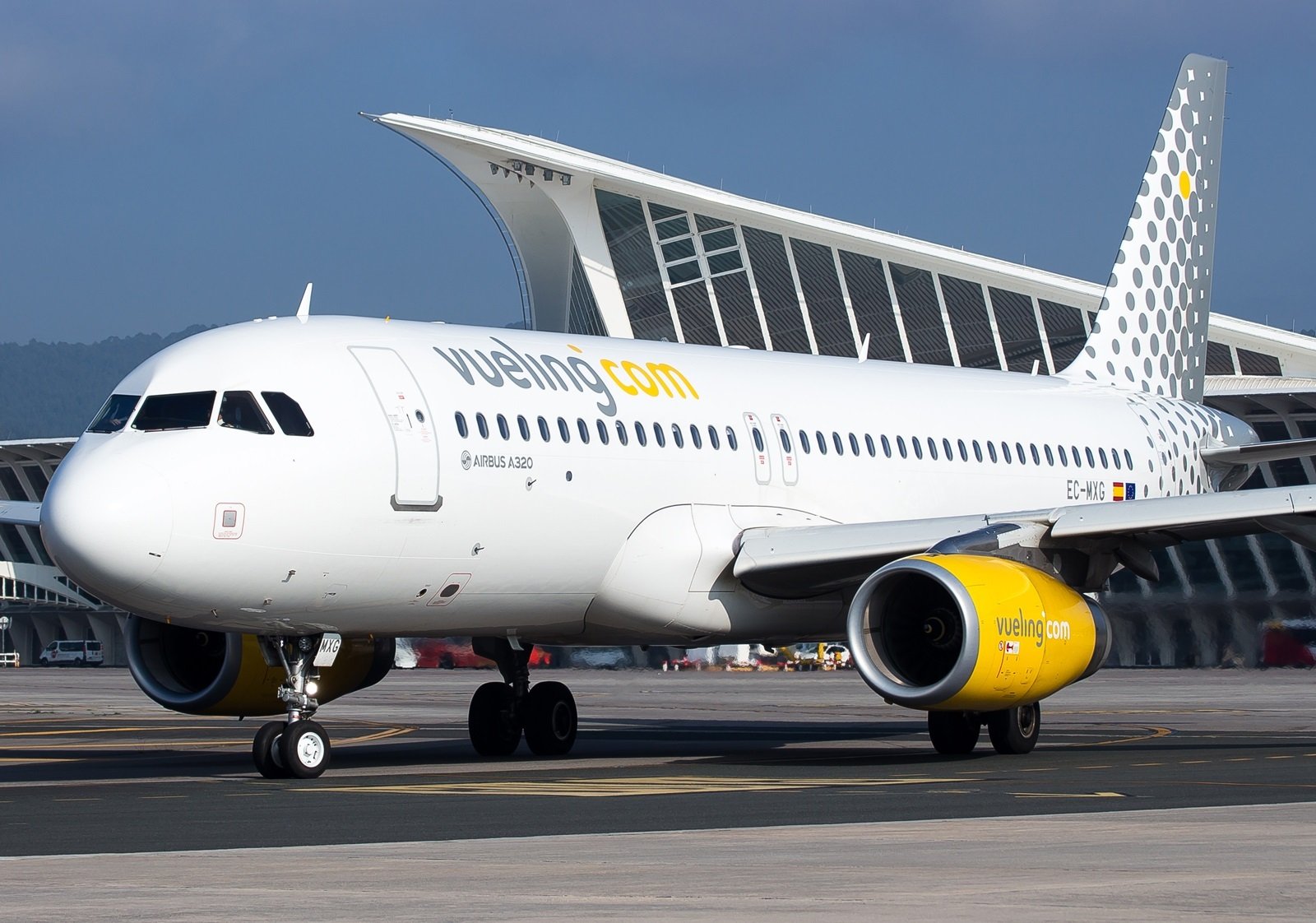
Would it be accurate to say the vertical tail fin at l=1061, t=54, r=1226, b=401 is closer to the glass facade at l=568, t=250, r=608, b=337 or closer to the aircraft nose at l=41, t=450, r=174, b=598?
the aircraft nose at l=41, t=450, r=174, b=598

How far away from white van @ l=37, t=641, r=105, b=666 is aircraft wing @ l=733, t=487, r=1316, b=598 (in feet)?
213

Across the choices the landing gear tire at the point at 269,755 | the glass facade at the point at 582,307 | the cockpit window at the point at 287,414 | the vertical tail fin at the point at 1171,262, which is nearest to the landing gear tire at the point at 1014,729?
the landing gear tire at the point at 269,755

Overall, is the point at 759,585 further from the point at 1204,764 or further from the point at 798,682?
the point at 798,682

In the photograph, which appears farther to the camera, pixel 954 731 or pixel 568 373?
pixel 954 731

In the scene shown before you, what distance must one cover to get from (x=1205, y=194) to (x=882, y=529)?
13.2m

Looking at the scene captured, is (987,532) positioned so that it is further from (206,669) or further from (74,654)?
(74,654)

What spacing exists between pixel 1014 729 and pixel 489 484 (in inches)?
228

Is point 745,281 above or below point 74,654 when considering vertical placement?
above

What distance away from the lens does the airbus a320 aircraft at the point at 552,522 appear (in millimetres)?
14797

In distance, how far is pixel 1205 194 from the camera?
28.6m

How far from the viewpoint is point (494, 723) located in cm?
1953

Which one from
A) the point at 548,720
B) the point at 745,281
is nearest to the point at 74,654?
the point at 745,281

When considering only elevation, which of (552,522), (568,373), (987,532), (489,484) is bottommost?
(987,532)

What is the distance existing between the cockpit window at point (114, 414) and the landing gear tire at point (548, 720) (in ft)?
19.9
